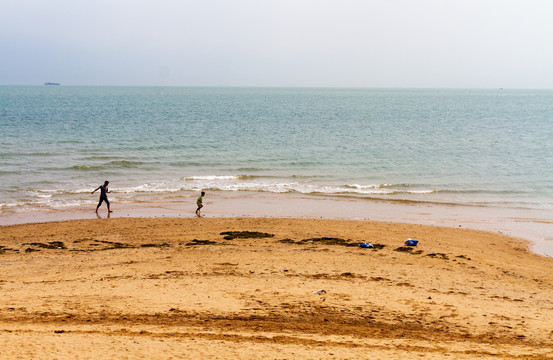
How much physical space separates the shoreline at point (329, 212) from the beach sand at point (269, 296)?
310cm

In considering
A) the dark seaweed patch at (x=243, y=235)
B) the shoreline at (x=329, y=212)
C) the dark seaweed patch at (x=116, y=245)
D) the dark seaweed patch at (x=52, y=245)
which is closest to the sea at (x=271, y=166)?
the shoreline at (x=329, y=212)

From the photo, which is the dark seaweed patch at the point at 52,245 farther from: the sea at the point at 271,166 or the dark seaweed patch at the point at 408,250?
the dark seaweed patch at the point at 408,250

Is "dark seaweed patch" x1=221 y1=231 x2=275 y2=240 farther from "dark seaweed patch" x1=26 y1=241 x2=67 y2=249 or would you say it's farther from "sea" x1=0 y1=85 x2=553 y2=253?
"sea" x1=0 y1=85 x2=553 y2=253

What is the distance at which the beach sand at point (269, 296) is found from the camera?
1041cm

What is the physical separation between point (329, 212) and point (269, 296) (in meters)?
13.5

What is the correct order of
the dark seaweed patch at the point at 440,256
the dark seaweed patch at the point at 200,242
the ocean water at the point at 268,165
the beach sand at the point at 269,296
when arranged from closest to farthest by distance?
1. the beach sand at the point at 269,296
2. the dark seaweed patch at the point at 440,256
3. the dark seaweed patch at the point at 200,242
4. the ocean water at the point at 268,165

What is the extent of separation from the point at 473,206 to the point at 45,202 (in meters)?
22.6

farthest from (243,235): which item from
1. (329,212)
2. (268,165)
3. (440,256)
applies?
(268,165)

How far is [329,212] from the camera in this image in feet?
86.6

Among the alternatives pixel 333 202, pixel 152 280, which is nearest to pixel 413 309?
pixel 152 280

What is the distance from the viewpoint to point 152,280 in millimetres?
14516

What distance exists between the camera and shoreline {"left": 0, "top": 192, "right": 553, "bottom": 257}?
2412cm

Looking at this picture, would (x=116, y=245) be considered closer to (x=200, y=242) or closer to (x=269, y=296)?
(x=200, y=242)

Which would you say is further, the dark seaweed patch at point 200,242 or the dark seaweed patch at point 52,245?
the dark seaweed patch at point 200,242
